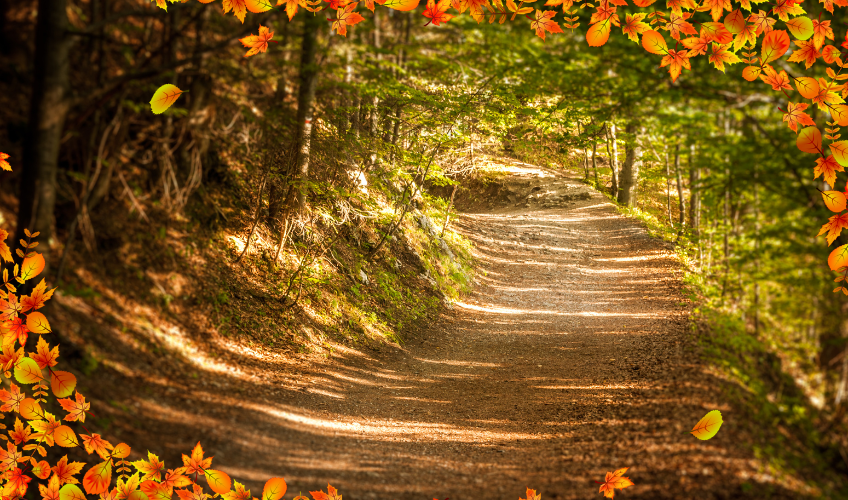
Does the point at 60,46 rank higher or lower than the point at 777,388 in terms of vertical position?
higher

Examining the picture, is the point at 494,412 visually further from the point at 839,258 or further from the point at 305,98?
the point at 305,98

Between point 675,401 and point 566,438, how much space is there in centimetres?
118

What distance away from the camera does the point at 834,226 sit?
88.2 inches

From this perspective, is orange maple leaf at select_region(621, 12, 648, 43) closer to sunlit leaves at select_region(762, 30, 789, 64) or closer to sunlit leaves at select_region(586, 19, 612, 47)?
sunlit leaves at select_region(586, 19, 612, 47)

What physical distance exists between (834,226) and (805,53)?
0.90 m

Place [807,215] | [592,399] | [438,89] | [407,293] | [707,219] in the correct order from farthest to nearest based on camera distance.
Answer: [407,293] → [438,89] → [592,399] → [707,219] → [807,215]

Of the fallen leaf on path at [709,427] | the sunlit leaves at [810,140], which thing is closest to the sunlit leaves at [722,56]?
the sunlit leaves at [810,140]

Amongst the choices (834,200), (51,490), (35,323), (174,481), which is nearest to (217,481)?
(174,481)

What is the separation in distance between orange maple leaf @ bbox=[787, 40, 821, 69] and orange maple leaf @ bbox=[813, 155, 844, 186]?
0.54m

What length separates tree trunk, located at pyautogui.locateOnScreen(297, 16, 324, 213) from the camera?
12.8 ft

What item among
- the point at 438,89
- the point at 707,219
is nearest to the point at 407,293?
the point at 438,89

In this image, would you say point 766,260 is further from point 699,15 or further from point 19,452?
point 19,452

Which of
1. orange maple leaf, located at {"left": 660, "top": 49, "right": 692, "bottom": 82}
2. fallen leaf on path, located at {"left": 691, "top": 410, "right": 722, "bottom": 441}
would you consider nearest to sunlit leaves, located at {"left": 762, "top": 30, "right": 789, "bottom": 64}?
orange maple leaf, located at {"left": 660, "top": 49, "right": 692, "bottom": 82}

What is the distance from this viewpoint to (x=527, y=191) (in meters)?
23.4
